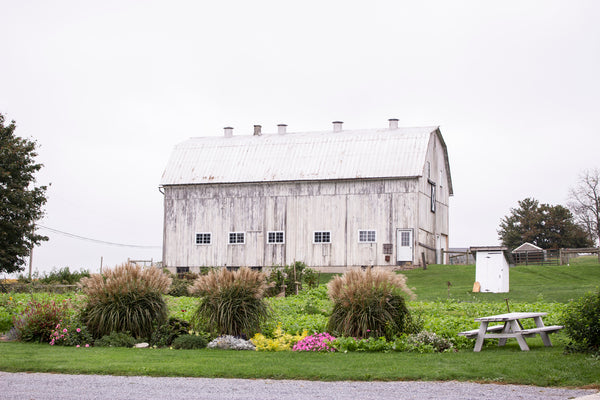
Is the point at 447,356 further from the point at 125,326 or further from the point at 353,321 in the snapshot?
the point at 125,326

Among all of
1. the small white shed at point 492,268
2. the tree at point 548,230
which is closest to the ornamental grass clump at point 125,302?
the small white shed at point 492,268

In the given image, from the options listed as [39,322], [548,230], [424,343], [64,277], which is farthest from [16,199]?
[548,230]

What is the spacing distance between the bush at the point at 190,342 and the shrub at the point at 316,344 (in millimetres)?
1750

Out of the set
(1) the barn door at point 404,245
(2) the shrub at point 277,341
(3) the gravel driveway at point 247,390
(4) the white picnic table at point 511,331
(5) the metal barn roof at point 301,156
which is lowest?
(3) the gravel driveway at point 247,390

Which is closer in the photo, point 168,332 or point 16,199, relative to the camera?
point 168,332

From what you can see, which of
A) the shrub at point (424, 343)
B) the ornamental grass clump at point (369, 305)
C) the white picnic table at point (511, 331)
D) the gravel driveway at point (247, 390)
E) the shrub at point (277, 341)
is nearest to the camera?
the gravel driveway at point (247, 390)

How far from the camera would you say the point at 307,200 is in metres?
35.4

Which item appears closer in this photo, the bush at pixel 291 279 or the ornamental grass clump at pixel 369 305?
the ornamental grass clump at pixel 369 305

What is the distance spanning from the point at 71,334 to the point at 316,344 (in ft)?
15.4

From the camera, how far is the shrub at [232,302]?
43.0 ft

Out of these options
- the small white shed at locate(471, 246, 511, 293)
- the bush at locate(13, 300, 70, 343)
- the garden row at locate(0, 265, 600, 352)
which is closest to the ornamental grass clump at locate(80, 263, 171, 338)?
the garden row at locate(0, 265, 600, 352)

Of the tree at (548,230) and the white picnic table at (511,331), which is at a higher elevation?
the tree at (548,230)

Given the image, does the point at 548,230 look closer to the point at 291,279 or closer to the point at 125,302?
the point at 291,279

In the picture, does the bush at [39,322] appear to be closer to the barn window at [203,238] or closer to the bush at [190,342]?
the bush at [190,342]
